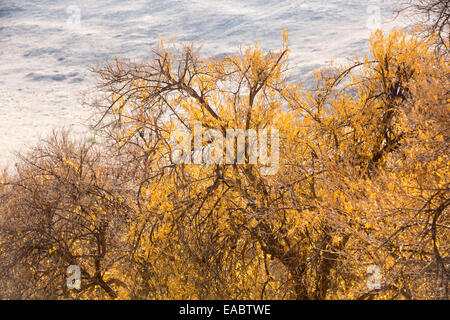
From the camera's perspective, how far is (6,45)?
4336 inches

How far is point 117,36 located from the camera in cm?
10888

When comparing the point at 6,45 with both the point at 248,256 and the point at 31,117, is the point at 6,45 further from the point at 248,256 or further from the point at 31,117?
the point at 248,256

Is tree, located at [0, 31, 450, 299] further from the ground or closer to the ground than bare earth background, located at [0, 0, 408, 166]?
further from the ground

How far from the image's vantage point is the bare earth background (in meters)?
83.4

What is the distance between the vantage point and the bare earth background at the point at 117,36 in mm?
83375

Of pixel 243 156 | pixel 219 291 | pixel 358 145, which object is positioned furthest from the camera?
pixel 358 145

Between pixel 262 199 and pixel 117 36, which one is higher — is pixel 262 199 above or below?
above

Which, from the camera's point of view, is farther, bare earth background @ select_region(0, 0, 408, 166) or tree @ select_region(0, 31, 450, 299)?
bare earth background @ select_region(0, 0, 408, 166)

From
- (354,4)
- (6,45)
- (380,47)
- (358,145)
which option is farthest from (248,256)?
(6,45)

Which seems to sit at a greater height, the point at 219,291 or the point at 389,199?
the point at 389,199

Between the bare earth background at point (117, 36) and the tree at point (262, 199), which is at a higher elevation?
the tree at point (262, 199)

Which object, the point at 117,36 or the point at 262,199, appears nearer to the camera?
the point at 262,199

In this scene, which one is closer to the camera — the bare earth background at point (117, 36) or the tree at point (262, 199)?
the tree at point (262, 199)
